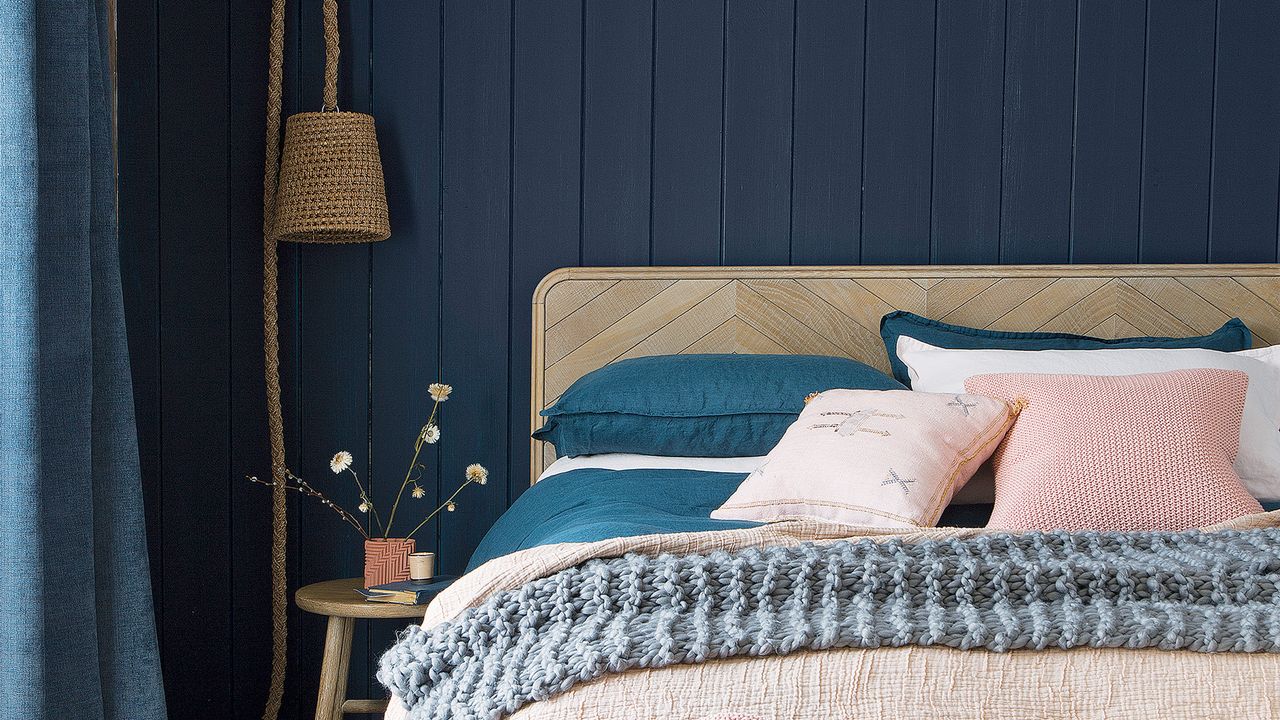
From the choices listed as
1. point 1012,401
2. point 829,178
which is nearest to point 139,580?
point 1012,401

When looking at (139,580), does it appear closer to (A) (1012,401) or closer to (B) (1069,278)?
(A) (1012,401)

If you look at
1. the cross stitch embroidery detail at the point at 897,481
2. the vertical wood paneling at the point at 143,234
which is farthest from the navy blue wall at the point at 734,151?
the cross stitch embroidery detail at the point at 897,481

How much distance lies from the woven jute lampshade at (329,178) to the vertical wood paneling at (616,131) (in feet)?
1.55

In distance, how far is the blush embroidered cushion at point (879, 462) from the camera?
1.40 metres

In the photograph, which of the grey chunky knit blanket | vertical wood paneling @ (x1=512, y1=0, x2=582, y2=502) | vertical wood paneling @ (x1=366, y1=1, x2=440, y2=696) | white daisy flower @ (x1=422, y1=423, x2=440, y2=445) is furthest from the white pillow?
vertical wood paneling @ (x1=366, y1=1, x2=440, y2=696)

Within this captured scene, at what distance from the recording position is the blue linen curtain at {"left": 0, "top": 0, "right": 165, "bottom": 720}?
137 centimetres

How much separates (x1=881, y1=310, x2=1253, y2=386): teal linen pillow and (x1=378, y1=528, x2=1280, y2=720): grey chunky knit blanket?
3.85 ft

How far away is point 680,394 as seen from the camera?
1.96 metres

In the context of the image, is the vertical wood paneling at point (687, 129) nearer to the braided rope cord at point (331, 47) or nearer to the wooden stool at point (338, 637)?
the braided rope cord at point (331, 47)

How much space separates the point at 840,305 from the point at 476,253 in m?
0.82

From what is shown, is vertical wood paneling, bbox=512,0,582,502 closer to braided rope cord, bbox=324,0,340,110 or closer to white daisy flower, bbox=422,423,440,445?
white daisy flower, bbox=422,423,440,445

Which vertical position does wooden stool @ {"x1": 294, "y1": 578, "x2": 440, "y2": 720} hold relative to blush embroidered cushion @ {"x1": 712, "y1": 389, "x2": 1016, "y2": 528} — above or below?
below

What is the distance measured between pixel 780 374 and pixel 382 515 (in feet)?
3.34

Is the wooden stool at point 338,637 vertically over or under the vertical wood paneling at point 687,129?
under
